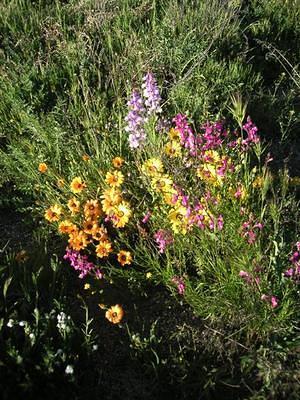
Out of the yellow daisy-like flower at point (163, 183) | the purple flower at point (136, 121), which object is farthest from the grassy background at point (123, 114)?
the yellow daisy-like flower at point (163, 183)

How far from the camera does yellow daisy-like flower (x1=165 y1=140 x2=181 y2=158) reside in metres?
2.66

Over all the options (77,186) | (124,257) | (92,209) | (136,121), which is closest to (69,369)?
(124,257)

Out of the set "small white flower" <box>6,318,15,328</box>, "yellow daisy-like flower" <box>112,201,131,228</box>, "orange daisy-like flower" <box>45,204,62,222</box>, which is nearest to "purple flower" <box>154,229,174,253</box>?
"yellow daisy-like flower" <box>112,201,131,228</box>

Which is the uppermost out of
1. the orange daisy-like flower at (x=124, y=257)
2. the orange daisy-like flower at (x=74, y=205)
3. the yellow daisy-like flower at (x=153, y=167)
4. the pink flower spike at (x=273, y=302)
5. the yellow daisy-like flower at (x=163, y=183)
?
the yellow daisy-like flower at (x=153, y=167)

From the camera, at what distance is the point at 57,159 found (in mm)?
3242

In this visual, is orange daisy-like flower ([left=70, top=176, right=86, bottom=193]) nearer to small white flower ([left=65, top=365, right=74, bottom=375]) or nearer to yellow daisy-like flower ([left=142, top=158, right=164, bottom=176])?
yellow daisy-like flower ([left=142, top=158, right=164, bottom=176])

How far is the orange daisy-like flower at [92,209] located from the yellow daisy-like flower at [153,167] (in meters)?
0.35

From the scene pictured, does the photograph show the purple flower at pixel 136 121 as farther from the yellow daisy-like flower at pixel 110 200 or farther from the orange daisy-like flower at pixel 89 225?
the orange daisy-like flower at pixel 89 225

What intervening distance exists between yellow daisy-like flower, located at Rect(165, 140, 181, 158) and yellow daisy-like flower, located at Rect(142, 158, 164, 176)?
0.09 m

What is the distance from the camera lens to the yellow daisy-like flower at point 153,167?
2.59m

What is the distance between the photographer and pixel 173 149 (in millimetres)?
2689

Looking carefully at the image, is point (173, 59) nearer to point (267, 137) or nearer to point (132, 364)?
point (267, 137)

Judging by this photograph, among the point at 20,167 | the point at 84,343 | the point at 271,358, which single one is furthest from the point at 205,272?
the point at 20,167

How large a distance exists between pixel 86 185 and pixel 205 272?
908 mm
